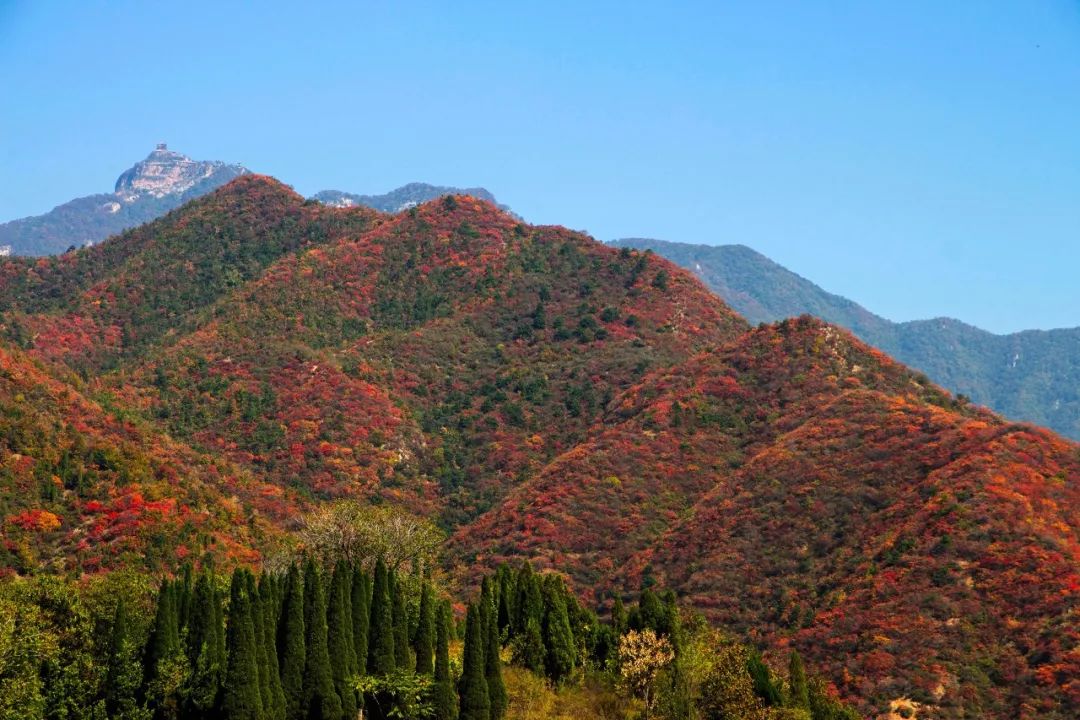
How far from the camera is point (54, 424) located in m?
97.5

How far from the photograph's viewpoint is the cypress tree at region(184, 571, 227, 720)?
50750 millimetres

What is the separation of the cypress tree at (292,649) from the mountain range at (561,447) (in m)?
24.5

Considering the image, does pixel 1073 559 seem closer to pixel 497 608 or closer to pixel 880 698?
pixel 880 698

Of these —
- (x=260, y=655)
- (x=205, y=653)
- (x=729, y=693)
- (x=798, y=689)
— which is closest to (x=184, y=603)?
(x=205, y=653)

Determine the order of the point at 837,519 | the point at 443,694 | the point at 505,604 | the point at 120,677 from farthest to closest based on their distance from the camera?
the point at 837,519 → the point at 505,604 → the point at 120,677 → the point at 443,694

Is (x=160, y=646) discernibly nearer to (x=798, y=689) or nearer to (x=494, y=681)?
(x=494, y=681)

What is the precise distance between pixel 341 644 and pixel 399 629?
17.1 feet

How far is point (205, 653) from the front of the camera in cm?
5216

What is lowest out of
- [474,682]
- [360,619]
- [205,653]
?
[474,682]

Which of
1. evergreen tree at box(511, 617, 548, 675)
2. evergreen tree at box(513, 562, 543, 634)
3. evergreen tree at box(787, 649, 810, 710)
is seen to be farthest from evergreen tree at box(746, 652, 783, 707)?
evergreen tree at box(513, 562, 543, 634)

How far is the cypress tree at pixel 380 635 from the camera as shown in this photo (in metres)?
52.2

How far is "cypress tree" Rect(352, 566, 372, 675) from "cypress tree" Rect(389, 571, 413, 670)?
5.92 feet

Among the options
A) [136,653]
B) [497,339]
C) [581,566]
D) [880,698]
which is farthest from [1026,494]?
[497,339]

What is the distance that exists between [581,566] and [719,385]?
3577 cm
